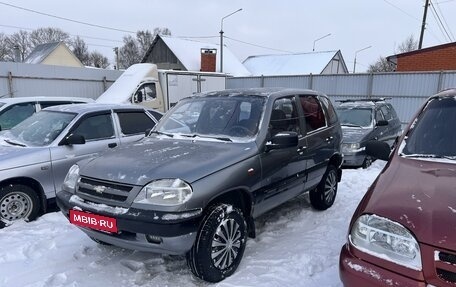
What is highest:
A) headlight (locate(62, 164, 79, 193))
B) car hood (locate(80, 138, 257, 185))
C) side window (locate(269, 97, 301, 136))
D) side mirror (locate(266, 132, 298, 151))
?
side window (locate(269, 97, 301, 136))

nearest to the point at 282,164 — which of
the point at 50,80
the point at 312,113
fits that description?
the point at 312,113

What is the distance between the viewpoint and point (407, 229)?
2.10 metres

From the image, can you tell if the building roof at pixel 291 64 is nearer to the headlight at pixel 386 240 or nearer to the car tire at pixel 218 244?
the car tire at pixel 218 244

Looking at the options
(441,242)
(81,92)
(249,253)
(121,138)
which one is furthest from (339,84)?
(441,242)

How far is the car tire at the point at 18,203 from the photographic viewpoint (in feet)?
14.9

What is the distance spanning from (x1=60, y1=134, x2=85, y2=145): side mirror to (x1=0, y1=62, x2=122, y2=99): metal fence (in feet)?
40.0

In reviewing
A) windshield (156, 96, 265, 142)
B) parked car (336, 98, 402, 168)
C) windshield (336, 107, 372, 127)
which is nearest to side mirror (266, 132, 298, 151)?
windshield (156, 96, 265, 142)

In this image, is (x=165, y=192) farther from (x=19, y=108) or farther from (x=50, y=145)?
(x=19, y=108)

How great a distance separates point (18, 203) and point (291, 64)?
37.1 meters

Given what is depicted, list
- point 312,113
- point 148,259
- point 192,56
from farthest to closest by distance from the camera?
point 192,56 < point 312,113 < point 148,259

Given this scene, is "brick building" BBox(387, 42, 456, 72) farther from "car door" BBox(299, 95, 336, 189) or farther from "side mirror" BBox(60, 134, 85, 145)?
"side mirror" BBox(60, 134, 85, 145)

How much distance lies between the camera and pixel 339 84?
693 inches

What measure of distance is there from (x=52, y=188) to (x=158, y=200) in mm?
2710

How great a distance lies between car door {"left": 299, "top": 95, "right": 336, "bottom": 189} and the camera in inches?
188
